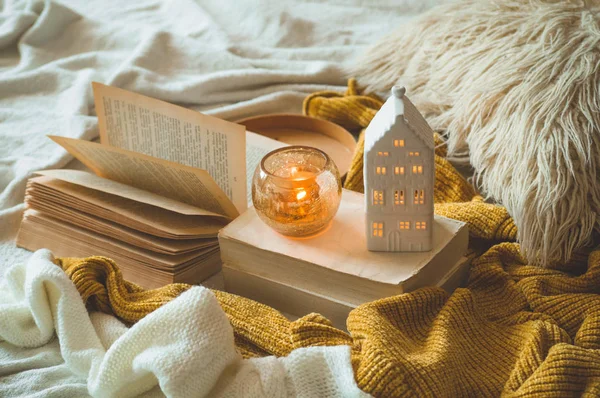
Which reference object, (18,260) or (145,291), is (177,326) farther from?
(18,260)

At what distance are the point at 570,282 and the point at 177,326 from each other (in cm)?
40

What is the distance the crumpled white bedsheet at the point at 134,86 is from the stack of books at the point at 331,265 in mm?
102

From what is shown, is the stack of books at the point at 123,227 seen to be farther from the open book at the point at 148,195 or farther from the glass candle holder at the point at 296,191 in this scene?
the glass candle holder at the point at 296,191

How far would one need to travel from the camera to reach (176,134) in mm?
841

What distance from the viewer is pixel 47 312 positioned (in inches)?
26.6

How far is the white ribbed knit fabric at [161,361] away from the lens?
580 mm

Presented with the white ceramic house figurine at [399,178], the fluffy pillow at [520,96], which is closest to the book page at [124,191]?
the white ceramic house figurine at [399,178]

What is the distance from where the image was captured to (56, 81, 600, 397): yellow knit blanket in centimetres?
58

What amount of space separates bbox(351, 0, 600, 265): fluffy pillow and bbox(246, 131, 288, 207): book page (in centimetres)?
23

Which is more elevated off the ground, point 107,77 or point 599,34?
point 599,34

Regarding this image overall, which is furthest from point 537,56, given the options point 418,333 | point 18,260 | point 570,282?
point 18,260

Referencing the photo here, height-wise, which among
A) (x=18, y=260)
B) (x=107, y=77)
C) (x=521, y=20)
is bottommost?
(x=18, y=260)

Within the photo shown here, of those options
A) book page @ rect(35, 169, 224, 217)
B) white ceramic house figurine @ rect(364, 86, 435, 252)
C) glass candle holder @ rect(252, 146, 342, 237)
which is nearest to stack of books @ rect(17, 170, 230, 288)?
book page @ rect(35, 169, 224, 217)

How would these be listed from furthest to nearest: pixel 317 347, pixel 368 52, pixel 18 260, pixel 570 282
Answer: pixel 368 52 → pixel 18 260 → pixel 570 282 → pixel 317 347
